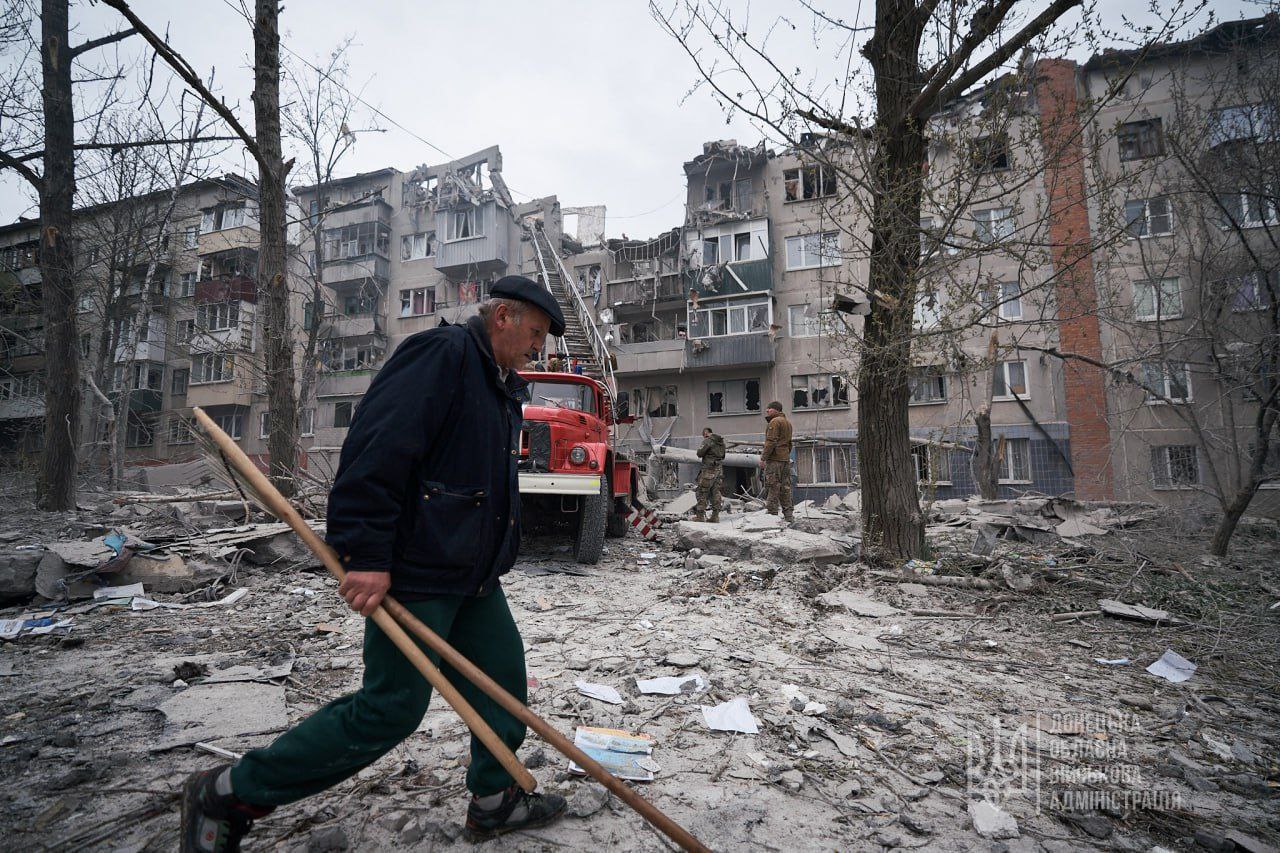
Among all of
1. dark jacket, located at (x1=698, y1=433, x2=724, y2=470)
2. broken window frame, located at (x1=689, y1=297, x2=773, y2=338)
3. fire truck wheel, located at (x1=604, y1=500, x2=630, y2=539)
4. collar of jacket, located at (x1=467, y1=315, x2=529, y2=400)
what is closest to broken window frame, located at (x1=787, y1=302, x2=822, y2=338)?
broken window frame, located at (x1=689, y1=297, x2=773, y2=338)

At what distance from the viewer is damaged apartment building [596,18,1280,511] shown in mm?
5840

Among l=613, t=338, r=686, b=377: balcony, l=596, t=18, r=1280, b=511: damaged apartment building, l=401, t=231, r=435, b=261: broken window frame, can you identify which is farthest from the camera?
l=401, t=231, r=435, b=261: broken window frame

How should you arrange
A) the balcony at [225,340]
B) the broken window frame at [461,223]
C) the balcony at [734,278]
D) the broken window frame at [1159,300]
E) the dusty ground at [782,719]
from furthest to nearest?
the broken window frame at [461,223], the balcony at [734,278], the balcony at [225,340], the broken window frame at [1159,300], the dusty ground at [782,719]

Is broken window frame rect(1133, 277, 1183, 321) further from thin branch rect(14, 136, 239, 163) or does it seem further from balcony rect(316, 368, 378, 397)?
balcony rect(316, 368, 378, 397)

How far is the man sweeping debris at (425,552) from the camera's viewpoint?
1.68 m

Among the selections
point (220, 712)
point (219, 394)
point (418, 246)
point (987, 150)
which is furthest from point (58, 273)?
point (219, 394)

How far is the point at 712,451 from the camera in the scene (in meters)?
11.5

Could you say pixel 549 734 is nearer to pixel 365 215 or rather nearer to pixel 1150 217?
pixel 1150 217

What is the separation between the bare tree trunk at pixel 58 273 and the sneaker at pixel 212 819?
10.1m

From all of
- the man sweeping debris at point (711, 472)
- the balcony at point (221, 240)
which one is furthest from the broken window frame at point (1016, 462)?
the balcony at point (221, 240)

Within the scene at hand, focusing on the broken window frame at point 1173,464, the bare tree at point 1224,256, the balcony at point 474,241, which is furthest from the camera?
the balcony at point 474,241

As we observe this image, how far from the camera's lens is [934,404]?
71.1 ft

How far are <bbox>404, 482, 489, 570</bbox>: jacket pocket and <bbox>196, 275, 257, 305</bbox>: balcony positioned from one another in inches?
1234

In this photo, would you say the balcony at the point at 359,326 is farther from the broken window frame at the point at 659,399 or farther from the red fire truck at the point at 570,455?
the red fire truck at the point at 570,455
